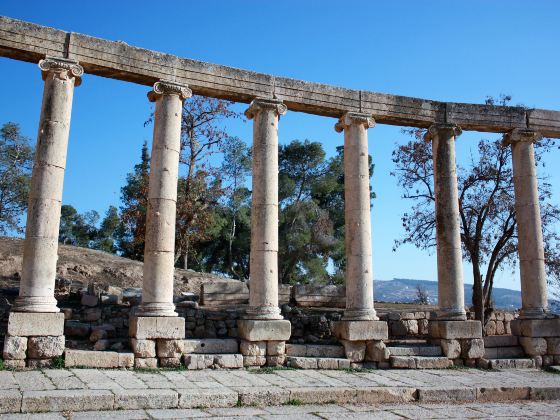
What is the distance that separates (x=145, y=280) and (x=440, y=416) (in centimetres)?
821

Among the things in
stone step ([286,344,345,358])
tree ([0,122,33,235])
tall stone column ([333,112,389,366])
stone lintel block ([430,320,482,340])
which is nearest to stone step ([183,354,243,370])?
stone step ([286,344,345,358])

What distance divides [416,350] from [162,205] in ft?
28.8

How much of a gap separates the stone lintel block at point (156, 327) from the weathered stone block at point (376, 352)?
5.53 meters

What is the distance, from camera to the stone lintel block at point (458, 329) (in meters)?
16.2

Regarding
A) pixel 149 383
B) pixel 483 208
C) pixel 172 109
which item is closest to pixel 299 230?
pixel 483 208

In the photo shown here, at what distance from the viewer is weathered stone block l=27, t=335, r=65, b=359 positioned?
1234cm

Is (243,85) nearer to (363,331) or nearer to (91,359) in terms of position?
(363,331)

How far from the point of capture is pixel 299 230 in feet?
133

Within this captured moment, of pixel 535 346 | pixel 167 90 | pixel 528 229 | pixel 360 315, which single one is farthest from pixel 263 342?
pixel 528 229

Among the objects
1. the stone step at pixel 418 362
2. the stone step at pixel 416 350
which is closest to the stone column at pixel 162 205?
the stone step at pixel 418 362

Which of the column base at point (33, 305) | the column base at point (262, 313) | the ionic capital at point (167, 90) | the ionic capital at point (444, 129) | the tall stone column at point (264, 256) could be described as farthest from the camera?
the ionic capital at point (444, 129)

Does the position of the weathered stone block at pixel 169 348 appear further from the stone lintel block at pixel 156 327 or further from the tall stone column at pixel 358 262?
the tall stone column at pixel 358 262

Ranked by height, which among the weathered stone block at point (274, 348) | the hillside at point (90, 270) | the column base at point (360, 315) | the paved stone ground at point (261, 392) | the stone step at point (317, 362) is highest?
the hillside at point (90, 270)

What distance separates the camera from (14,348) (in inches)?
480
